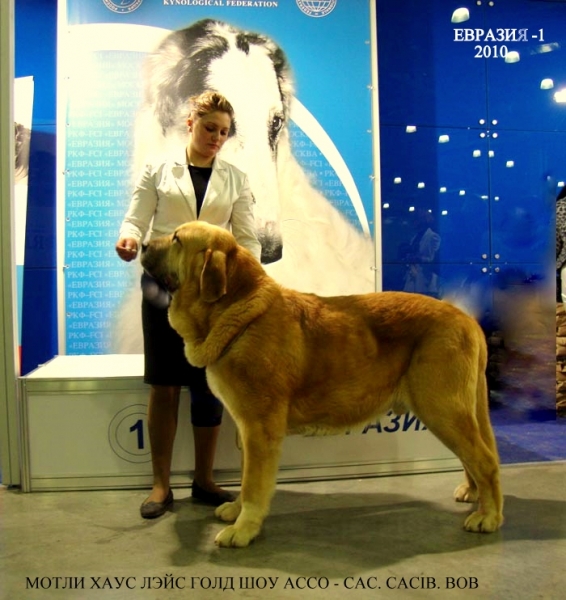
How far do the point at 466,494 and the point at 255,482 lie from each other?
1.23 metres

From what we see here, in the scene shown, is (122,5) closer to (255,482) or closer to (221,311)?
(221,311)

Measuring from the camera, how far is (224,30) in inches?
162

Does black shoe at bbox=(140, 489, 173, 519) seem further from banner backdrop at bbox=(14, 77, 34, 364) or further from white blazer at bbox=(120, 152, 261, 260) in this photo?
banner backdrop at bbox=(14, 77, 34, 364)

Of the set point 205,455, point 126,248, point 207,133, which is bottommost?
point 205,455

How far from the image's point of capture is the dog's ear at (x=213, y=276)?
2.44 meters

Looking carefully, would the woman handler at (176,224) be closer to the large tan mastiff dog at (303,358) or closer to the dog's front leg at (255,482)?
the large tan mastiff dog at (303,358)

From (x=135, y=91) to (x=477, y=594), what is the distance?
3.65 metres

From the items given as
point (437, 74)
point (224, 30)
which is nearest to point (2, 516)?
point (224, 30)

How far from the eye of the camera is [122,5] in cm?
402

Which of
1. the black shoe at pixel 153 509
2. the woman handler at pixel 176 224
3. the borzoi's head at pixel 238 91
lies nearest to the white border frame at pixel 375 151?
the borzoi's head at pixel 238 91

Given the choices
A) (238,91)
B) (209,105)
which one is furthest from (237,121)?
(209,105)

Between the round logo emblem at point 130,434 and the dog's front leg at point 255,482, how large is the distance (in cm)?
98

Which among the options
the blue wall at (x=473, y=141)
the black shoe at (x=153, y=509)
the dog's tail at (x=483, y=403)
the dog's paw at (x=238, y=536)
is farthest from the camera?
the blue wall at (x=473, y=141)

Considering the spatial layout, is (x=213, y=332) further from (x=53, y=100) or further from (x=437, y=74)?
(x=437, y=74)
